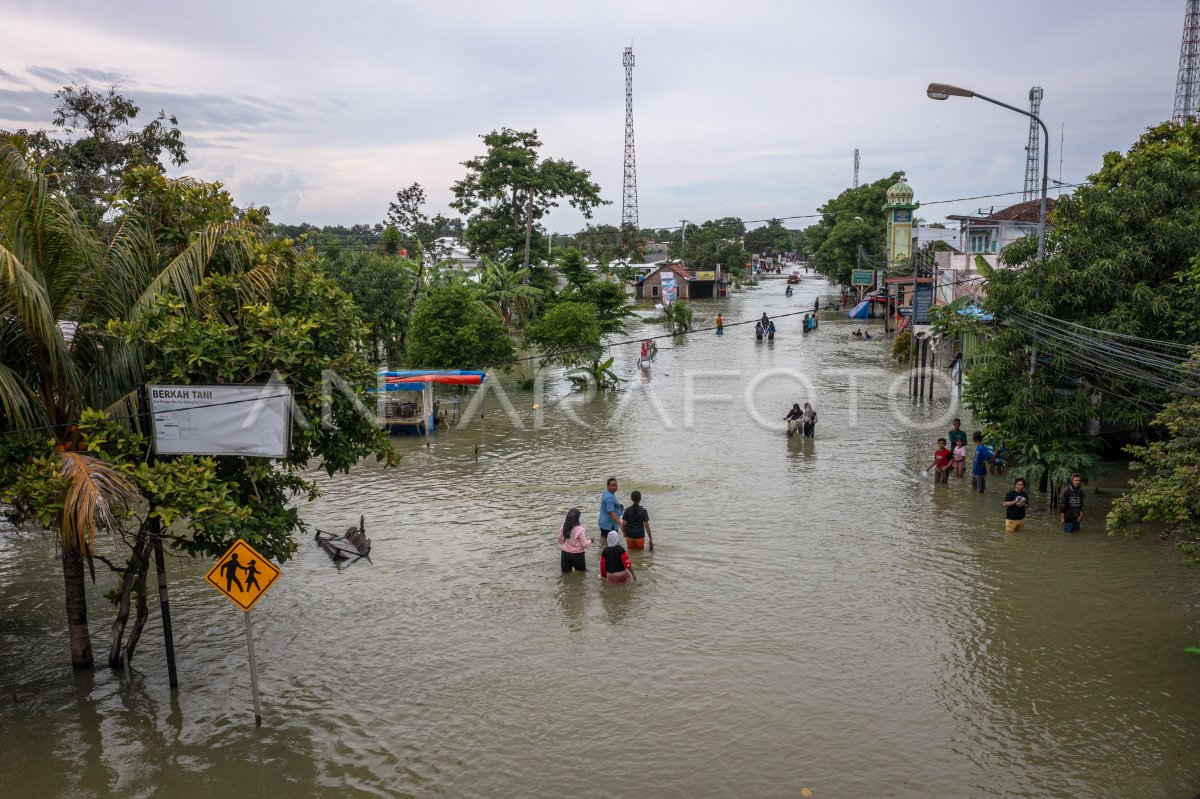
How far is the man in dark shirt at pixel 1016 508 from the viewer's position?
14953 mm

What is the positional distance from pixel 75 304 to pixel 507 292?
98.1 feet

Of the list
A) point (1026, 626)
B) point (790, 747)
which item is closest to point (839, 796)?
point (790, 747)

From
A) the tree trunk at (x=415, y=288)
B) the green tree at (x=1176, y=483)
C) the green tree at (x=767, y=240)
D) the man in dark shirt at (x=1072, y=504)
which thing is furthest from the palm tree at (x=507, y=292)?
the green tree at (x=767, y=240)

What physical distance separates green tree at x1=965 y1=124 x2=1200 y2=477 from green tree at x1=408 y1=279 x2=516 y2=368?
1602 cm

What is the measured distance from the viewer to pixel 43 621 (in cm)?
1186

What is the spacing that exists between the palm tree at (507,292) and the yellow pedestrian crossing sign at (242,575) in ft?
90.5

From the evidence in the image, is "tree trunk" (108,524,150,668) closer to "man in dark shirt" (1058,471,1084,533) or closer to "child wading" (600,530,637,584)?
"child wading" (600,530,637,584)

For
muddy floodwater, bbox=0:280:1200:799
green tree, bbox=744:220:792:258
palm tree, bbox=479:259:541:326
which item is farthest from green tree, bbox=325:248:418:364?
green tree, bbox=744:220:792:258

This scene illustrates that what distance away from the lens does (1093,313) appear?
15.0 meters

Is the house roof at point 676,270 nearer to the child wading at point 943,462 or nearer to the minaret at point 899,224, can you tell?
the minaret at point 899,224

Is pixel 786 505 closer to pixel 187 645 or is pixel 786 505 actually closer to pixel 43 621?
pixel 187 645

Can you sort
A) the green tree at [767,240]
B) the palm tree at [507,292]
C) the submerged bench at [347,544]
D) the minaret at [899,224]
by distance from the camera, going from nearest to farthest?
the submerged bench at [347,544], the palm tree at [507,292], the minaret at [899,224], the green tree at [767,240]

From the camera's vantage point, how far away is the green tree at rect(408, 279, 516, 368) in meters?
27.2

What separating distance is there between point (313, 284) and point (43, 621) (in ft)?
21.9
